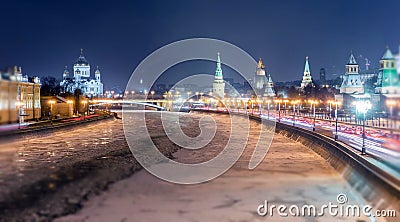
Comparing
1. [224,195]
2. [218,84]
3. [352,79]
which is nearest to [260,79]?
[218,84]

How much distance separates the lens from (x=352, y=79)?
6681 cm

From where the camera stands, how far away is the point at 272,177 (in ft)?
43.5

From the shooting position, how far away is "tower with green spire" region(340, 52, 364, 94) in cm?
6581

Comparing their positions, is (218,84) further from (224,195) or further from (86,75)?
(224,195)

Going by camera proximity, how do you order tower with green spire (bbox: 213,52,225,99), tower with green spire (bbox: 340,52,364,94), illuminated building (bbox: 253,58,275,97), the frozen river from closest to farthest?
1. the frozen river
2. tower with green spire (bbox: 340,52,364,94)
3. illuminated building (bbox: 253,58,275,97)
4. tower with green spire (bbox: 213,52,225,99)

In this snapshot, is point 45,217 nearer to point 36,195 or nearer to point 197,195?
point 36,195

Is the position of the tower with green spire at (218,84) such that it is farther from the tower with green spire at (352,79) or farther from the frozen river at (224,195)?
the frozen river at (224,195)

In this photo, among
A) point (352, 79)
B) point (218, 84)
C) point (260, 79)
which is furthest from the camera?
point (218, 84)

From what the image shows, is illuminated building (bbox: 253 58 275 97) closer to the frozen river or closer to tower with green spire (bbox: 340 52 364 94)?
tower with green spire (bbox: 340 52 364 94)

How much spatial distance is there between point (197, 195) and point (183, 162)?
21.4 feet

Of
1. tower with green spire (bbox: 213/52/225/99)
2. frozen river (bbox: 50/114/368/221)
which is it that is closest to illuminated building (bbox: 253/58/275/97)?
tower with green spire (bbox: 213/52/225/99)

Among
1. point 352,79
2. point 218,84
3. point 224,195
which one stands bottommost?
point 224,195

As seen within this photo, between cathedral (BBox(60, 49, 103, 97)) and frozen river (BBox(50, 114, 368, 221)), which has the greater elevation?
cathedral (BBox(60, 49, 103, 97))

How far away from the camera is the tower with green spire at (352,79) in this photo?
65.8 meters
